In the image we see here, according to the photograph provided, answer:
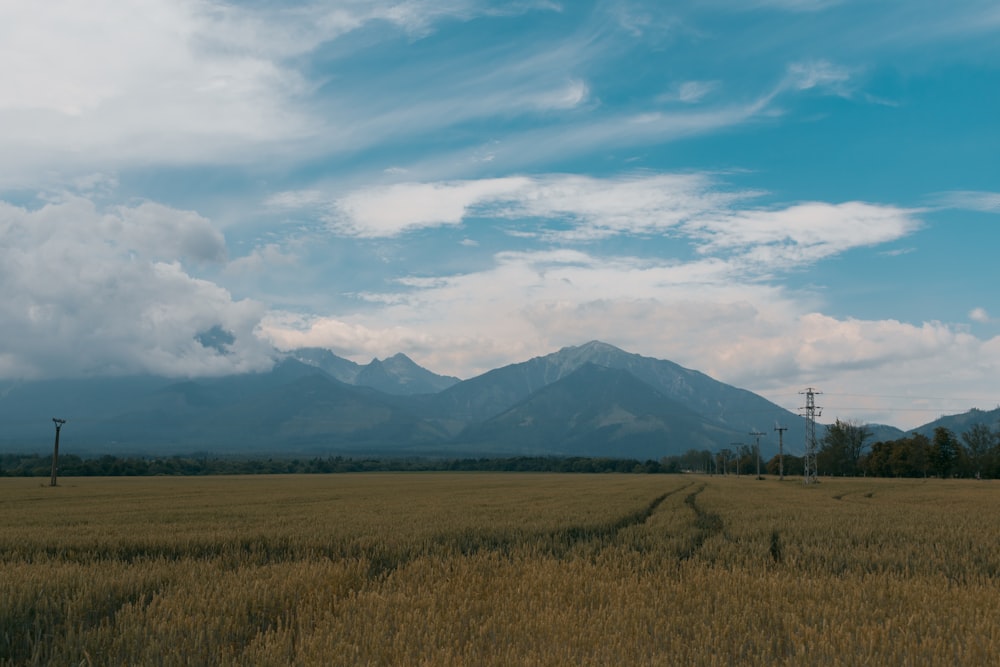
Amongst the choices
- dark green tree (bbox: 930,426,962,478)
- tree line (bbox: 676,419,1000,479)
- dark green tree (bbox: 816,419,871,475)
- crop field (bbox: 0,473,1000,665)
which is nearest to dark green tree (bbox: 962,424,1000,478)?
tree line (bbox: 676,419,1000,479)

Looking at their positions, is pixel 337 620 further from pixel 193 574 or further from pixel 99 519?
pixel 99 519

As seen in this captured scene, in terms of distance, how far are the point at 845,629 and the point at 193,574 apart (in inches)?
397

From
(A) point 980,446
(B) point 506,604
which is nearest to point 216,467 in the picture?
(B) point 506,604

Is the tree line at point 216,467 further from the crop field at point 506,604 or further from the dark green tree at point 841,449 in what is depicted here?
the crop field at point 506,604

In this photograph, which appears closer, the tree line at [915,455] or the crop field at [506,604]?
the crop field at [506,604]

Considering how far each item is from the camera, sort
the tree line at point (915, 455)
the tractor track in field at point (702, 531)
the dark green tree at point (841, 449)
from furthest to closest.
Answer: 1. the dark green tree at point (841, 449)
2. the tree line at point (915, 455)
3. the tractor track in field at point (702, 531)

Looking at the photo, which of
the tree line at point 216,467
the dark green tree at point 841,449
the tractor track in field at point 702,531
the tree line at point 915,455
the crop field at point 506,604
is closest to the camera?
the crop field at point 506,604

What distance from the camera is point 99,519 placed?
2766cm

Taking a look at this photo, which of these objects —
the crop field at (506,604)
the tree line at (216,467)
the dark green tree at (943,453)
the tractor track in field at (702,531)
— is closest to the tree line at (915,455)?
the dark green tree at (943,453)

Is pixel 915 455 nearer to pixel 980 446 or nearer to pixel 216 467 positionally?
pixel 980 446

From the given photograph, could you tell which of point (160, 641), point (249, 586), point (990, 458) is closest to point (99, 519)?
point (249, 586)

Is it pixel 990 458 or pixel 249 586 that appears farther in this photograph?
pixel 990 458

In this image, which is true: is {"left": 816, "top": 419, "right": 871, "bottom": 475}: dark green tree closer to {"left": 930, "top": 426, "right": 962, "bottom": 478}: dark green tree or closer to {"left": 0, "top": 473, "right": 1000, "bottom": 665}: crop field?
{"left": 930, "top": 426, "right": 962, "bottom": 478}: dark green tree

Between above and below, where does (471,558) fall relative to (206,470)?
above
